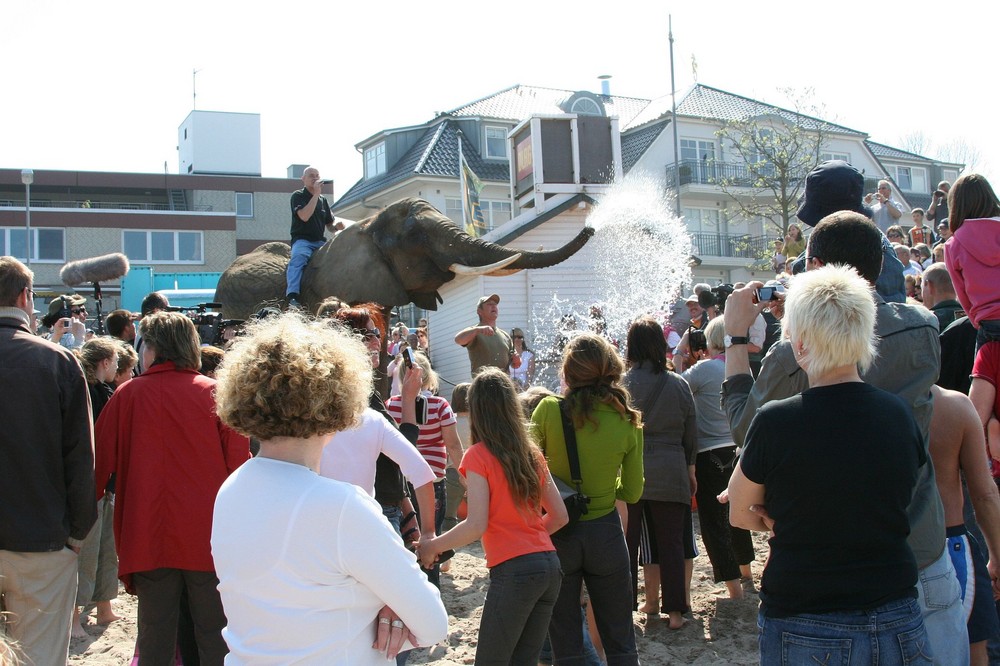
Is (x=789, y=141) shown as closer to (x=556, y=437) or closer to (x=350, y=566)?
(x=556, y=437)

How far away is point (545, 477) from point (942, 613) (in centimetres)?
184

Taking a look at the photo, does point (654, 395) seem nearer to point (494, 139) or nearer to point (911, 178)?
point (494, 139)

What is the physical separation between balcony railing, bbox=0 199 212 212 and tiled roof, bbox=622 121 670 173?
2486cm

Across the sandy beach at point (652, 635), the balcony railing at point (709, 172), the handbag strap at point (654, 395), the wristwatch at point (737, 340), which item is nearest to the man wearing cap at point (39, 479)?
the sandy beach at point (652, 635)

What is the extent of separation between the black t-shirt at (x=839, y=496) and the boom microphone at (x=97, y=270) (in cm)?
1565

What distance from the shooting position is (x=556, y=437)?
5.00 m

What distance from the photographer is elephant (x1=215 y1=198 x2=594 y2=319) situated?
9656 millimetres

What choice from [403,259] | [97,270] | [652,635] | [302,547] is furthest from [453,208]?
[302,547]

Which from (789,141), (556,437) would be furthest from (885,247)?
(789,141)

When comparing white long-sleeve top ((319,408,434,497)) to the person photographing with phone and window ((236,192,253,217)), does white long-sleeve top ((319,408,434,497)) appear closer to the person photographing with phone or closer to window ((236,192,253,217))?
the person photographing with phone

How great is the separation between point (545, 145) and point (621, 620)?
745 inches

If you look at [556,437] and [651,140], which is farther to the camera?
[651,140]

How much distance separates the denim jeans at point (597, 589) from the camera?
4.90m

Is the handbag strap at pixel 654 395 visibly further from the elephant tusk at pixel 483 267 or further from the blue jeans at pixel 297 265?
the blue jeans at pixel 297 265
